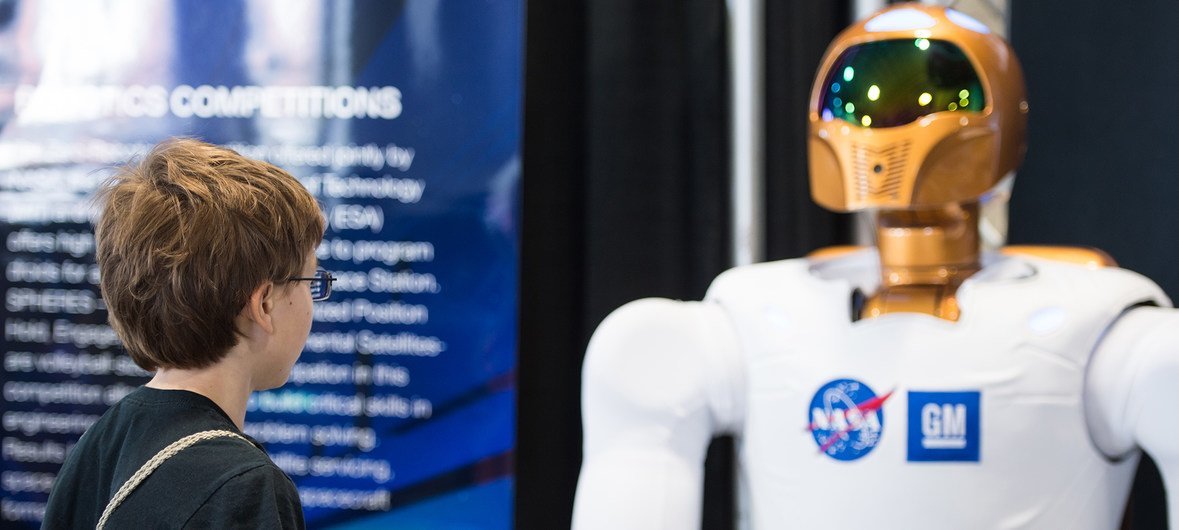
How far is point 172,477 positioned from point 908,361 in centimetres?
92

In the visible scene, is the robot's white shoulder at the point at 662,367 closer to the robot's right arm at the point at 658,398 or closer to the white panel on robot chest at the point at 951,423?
the robot's right arm at the point at 658,398

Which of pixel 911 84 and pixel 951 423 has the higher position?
pixel 911 84

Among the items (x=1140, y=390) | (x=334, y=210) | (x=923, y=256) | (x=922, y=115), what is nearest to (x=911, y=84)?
(x=922, y=115)

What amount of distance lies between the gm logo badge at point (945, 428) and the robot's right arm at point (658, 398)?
257mm

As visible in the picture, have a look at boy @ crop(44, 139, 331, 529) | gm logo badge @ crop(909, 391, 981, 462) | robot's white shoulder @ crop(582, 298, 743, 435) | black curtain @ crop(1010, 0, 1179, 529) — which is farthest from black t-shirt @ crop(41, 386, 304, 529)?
black curtain @ crop(1010, 0, 1179, 529)

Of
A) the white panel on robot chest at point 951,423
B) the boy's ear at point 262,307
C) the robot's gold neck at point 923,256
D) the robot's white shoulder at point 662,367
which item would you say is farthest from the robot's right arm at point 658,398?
the boy's ear at point 262,307

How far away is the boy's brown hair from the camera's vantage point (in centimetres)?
93

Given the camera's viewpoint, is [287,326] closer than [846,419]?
Yes

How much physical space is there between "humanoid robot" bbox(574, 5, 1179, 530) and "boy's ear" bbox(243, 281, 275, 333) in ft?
2.16

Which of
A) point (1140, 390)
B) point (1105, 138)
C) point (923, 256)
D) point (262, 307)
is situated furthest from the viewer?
point (1105, 138)

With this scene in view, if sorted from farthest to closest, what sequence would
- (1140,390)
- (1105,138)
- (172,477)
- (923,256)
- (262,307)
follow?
(1105,138) → (923,256) → (1140,390) → (262,307) → (172,477)

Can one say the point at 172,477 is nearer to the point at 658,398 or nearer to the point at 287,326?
the point at 287,326

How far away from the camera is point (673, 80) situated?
2158 mm

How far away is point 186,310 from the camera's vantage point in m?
0.93
